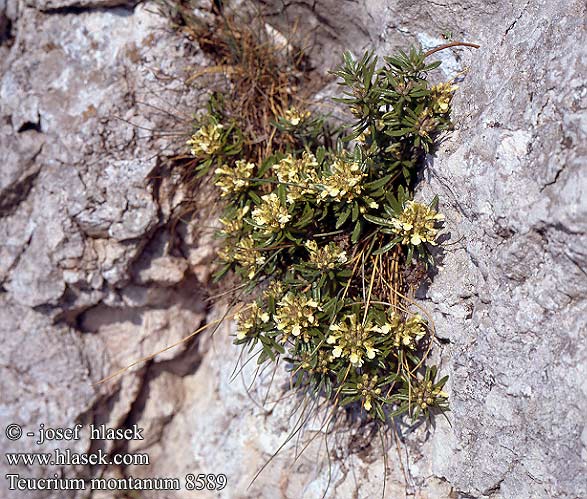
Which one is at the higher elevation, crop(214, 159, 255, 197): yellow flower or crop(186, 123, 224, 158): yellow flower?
crop(186, 123, 224, 158): yellow flower

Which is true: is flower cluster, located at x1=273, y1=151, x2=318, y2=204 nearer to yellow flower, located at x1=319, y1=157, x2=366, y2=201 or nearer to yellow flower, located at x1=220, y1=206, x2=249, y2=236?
yellow flower, located at x1=319, y1=157, x2=366, y2=201

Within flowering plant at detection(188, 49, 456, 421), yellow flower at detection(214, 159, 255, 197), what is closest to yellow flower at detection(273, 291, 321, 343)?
flowering plant at detection(188, 49, 456, 421)

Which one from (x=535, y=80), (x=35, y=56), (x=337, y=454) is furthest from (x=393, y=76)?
(x=35, y=56)

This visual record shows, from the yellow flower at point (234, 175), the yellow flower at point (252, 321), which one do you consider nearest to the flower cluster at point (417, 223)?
the yellow flower at point (252, 321)

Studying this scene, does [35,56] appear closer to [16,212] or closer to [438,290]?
[16,212]

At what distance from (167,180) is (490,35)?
7.69ft

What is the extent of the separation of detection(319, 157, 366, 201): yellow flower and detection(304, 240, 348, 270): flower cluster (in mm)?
277

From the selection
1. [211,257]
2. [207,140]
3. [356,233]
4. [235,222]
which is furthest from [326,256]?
[211,257]

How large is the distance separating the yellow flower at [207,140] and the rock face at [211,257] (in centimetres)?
42

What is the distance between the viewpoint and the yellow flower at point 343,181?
2.88 m

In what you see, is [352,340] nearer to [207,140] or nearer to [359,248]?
[359,248]

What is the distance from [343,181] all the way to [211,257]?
162cm

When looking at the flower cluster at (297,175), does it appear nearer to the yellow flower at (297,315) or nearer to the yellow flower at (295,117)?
the yellow flower at (295,117)

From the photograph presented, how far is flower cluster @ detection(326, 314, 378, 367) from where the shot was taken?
9.45 ft
